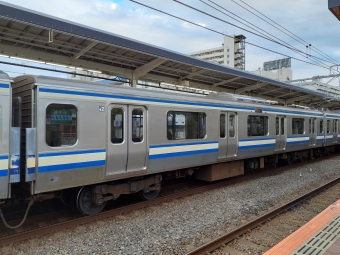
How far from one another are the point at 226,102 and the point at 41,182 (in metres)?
6.24

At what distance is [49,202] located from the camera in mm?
7410

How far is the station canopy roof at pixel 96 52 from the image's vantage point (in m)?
7.40

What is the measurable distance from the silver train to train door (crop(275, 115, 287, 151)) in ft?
8.94

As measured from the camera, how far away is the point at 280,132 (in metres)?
12.4

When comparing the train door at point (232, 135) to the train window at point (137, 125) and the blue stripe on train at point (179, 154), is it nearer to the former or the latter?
the blue stripe on train at point (179, 154)

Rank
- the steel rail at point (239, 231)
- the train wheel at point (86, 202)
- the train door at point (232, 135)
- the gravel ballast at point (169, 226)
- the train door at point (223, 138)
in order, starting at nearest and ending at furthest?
the steel rail at point (239, 231)
the gravel ballast at point (169, 226)
the train wheel at point (86, 202)
the train door at point (223, 138)
the train door at point (232, 135)

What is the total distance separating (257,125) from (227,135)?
82.1 inches

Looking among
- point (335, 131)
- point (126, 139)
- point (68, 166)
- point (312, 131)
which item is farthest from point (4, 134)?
point (335, 131)

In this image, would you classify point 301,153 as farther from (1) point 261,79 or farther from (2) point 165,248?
(2) point 165,248

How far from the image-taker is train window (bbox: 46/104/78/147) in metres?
5.40

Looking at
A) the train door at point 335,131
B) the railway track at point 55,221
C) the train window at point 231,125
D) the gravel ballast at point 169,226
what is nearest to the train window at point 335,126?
the train door at point 335,131

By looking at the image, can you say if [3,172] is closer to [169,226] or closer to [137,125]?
[137,125]

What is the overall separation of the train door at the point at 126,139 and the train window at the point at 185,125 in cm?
94

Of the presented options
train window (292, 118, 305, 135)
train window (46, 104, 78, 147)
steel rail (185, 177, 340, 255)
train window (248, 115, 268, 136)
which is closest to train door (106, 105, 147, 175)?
train window (46, 104, 78, 147)
